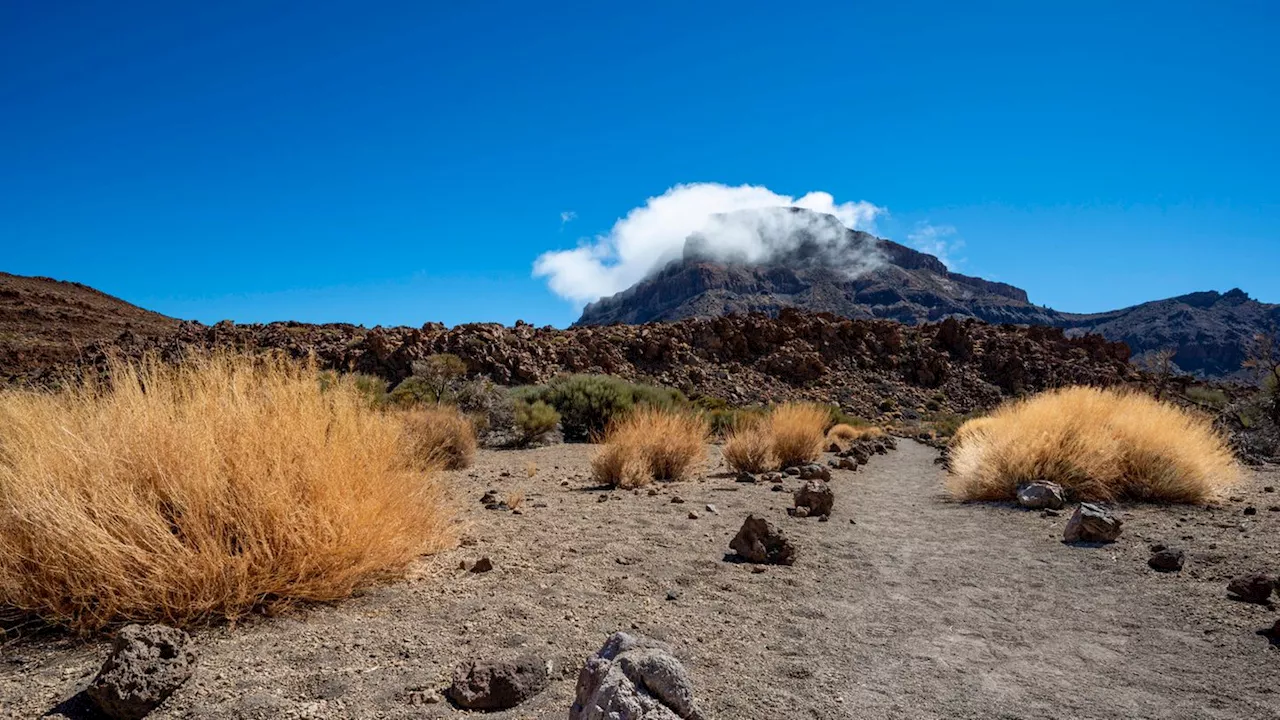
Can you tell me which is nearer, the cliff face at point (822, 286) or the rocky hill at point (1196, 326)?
the rocky hill at point (1196, 326)

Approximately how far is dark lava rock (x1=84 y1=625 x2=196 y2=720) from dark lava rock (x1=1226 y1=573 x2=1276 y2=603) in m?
6.08

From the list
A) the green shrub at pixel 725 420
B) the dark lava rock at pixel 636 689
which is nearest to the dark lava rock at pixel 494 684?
the dark lava rock at pixel 636 689

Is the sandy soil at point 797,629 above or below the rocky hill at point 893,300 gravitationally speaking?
below

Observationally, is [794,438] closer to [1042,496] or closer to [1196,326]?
[1042,496]

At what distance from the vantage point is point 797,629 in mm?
3756

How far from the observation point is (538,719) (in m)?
2.59

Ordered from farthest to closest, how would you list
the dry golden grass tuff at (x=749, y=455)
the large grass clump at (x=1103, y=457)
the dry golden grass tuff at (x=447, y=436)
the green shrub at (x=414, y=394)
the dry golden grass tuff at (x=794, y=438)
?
the green shrub at (x=414, y=394), the dry golden grass tuff at (x=794, y=438), the dry golden grass tuff at (x=749, y=455), the dry golden grass tuff at (x=447, y=436), the large grass clump at (x=1103, y=457)

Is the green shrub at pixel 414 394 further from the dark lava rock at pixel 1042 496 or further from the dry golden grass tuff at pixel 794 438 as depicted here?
the dark lava rock at pixel 1042 496

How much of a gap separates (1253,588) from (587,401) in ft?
43.7

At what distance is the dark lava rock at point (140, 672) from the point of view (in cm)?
247

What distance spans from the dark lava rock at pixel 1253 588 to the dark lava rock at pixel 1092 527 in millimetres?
1555

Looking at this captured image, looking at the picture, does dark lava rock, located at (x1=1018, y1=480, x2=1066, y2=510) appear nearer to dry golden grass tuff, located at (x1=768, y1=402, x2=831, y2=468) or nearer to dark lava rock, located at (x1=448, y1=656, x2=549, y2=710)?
dry golden grass tuff, located at (x1=768, y1=402, x2=831, y2=468)

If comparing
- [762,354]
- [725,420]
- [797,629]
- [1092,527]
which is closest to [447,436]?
[797,629]

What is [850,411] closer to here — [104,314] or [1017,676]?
[1017,676]
